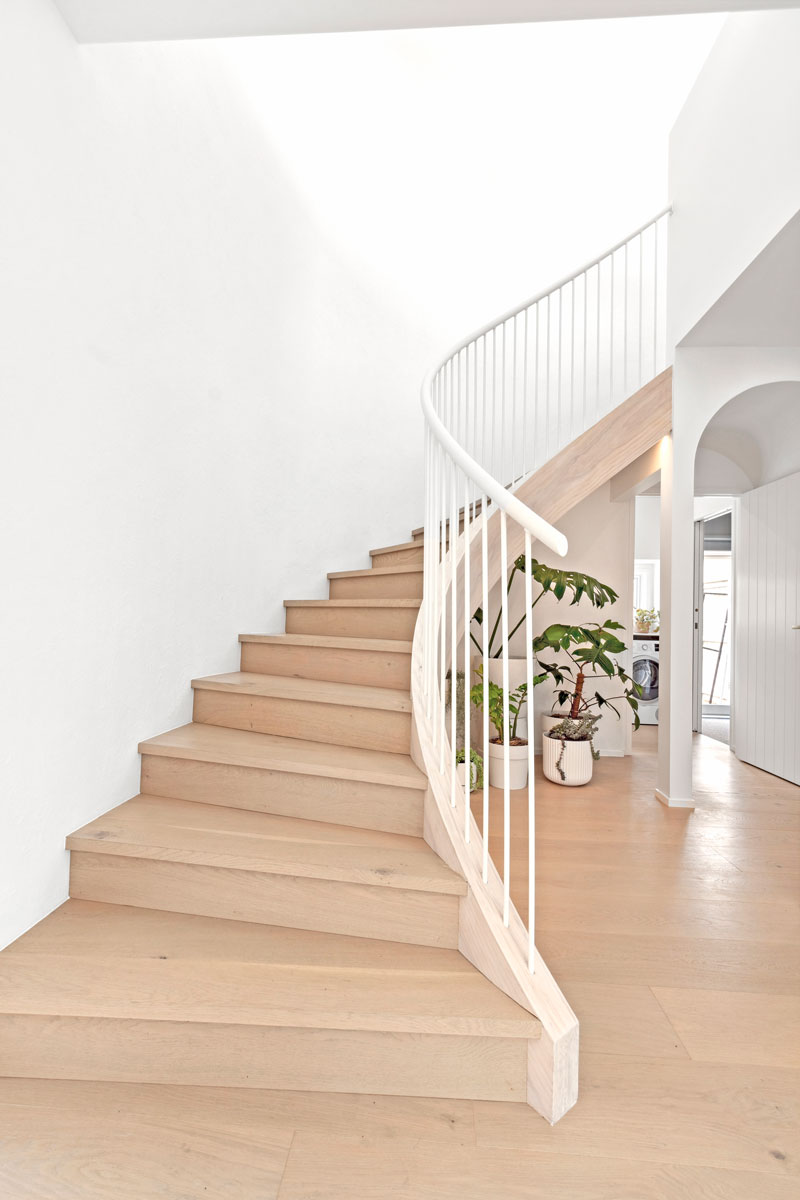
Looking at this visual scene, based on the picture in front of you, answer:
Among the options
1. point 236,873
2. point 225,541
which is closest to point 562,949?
point 236,873

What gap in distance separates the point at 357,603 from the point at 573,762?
158 cm

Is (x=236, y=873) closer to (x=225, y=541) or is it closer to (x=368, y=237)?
(x=225, y=541)

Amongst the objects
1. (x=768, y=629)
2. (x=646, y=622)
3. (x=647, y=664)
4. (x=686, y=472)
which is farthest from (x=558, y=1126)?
(x=646, y=622)

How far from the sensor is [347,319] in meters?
3.65

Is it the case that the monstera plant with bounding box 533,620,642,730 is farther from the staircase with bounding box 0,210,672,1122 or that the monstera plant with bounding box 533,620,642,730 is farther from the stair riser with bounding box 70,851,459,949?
the stair riser with bounding box 70,851,459,949

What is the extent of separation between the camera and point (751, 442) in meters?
4.22

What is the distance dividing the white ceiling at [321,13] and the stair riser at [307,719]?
1.84 meters

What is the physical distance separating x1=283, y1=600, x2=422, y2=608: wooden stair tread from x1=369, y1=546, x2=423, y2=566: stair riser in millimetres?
383

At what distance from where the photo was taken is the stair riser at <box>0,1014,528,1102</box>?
4.09ft

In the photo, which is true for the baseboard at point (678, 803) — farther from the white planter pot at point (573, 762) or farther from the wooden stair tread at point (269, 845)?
the wooden stair tread at point (269, 845)

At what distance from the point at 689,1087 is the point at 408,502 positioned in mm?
3355

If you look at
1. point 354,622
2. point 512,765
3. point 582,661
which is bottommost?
point 512,765

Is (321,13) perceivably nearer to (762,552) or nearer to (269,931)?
(269,931)

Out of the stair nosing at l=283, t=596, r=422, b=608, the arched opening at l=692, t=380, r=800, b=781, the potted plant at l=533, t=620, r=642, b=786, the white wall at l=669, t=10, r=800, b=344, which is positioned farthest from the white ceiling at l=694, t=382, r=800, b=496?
the stair nosing at l=283, t=596, r=422, b=608
